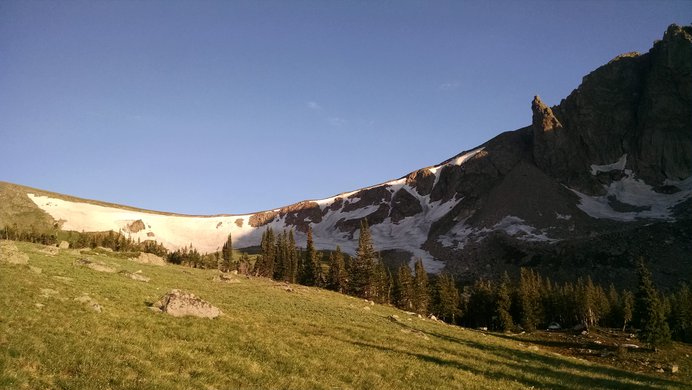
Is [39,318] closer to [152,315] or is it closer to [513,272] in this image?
[152,315]

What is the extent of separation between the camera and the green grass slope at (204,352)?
518 inches

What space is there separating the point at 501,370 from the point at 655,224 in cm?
18912

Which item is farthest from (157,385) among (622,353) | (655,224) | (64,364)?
(655,224)

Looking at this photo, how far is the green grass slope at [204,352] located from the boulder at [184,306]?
883 mm

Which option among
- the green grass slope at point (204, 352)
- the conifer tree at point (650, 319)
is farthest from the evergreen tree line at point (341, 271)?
the green grass slope at point (204, 352)

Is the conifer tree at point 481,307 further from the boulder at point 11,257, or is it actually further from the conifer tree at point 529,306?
the boulder at point 11,257

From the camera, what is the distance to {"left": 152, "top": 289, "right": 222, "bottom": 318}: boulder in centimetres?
2451

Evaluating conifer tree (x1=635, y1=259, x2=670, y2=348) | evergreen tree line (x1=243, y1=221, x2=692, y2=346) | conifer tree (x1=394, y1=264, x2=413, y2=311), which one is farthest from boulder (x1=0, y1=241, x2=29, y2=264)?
conifer tree (x1=394, y1=264, x2=413, y2=311)

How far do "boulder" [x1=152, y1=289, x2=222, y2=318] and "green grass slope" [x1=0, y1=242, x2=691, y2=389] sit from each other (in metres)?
0.88

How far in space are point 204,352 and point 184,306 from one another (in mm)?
8341

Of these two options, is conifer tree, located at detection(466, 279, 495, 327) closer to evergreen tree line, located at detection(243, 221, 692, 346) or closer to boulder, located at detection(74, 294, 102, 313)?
evergreen tree line, located at detection(243, 221, 692, 346)

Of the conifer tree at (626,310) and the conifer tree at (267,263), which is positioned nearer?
the conifer tree at (626,310)

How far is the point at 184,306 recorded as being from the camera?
2491 cm

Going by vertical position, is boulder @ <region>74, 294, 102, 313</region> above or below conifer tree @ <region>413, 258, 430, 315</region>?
above
